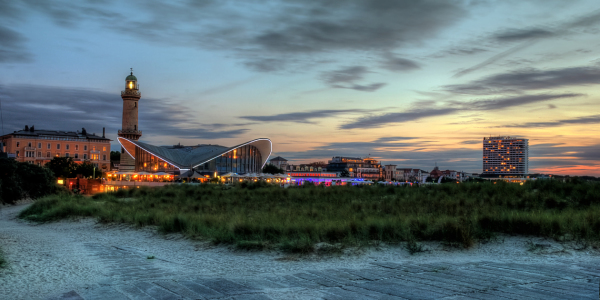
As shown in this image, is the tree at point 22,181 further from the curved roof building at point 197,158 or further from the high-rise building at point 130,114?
the high-rise building at point 130,114

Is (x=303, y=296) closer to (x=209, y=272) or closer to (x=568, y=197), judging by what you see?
(x=209, y=272)

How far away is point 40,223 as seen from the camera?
66.0 ft

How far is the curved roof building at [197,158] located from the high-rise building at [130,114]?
2.03m

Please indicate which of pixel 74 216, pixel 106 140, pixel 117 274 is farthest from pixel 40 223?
pixel 106 140

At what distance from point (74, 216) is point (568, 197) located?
2231 centimetres

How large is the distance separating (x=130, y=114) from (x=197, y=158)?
1402cm

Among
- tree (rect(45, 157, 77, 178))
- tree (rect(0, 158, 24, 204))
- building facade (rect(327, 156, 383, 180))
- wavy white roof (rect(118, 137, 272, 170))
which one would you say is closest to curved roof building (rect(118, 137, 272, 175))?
wavy white roof (rect(118, 137, 272, 170))

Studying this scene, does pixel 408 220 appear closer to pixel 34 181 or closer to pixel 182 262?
pixel 182 262

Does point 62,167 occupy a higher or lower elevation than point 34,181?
higher

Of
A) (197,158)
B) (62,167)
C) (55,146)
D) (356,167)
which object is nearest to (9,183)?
(62,167)

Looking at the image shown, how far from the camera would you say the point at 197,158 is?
7462 cm

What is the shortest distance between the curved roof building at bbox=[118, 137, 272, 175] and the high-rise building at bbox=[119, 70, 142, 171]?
6.68ft

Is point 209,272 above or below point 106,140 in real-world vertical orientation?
below

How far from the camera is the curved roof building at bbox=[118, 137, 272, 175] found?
70000mm
